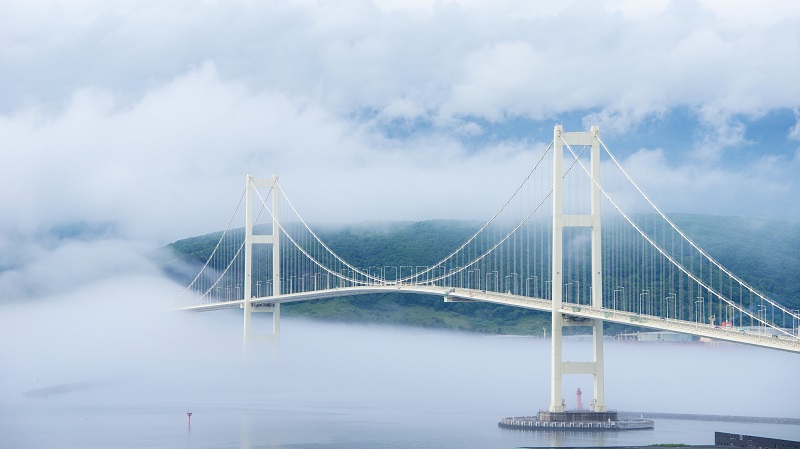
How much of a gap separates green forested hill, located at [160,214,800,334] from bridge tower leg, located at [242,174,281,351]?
135 feet

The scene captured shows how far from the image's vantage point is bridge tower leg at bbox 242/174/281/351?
324 feet

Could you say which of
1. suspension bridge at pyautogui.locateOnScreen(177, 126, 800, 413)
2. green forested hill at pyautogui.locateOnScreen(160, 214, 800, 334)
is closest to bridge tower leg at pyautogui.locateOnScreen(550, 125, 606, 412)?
suspension bridge at pyautogui.locateOnScreen(177, 126, 800, 413)

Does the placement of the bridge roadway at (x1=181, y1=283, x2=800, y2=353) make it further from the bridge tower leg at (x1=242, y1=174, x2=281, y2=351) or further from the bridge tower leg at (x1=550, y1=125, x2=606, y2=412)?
the bridge tower leg at (x1=242, y1=174, x2=281, y2=351)

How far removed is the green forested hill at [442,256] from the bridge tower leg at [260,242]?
1624 inches

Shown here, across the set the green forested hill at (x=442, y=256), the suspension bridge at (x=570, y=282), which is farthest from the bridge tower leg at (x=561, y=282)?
the green forested hill at (x=442, y=256)

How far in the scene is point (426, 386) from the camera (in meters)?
101

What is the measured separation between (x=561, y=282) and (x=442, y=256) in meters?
112

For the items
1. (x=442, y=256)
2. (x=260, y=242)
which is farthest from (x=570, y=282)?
(x=442, y=256)

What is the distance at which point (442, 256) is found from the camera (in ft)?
562

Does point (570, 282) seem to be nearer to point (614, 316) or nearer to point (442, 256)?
point (614, 316)

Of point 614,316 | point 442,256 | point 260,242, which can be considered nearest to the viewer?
point 614,316

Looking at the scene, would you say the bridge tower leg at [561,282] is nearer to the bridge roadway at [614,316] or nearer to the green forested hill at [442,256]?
the bridge roadway at [614,316]

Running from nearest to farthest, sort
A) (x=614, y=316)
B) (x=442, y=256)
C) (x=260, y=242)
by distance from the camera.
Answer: (x=614, y=316) → (x=260, y=242) → (x=442, y=256)

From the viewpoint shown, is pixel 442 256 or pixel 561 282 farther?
pixel 442 256
